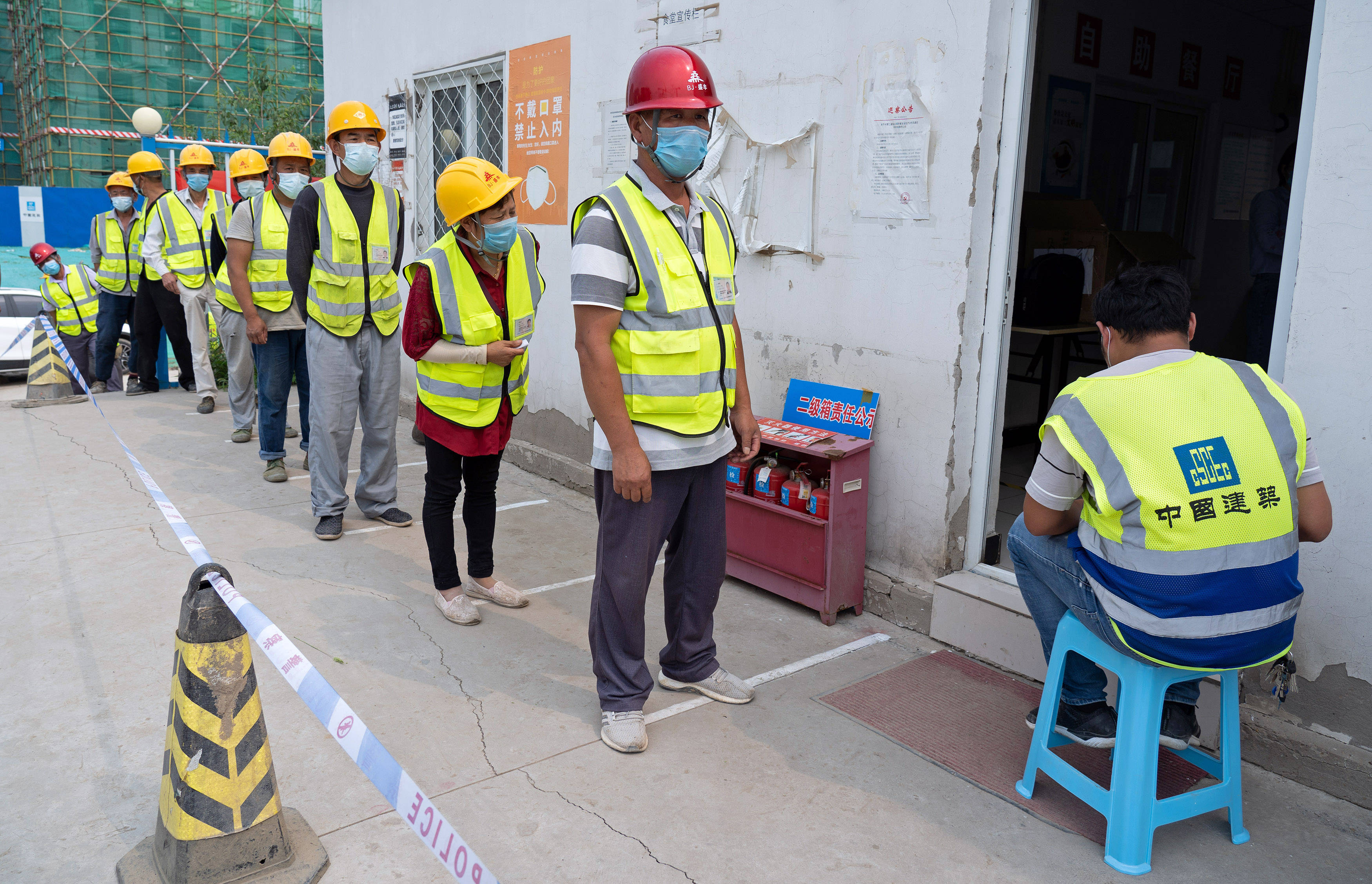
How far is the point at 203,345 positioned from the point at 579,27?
4612mm

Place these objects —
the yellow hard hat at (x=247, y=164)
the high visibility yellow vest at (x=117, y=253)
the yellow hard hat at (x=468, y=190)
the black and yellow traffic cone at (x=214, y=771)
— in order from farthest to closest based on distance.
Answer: the high visibility yellow vest at (x=117, y=253) → the yellow hard hat at (x=247, y=164) → the yellow hard hat at (x=468, y=190) → the black and yellow traffic cone at (x=214, y=771)

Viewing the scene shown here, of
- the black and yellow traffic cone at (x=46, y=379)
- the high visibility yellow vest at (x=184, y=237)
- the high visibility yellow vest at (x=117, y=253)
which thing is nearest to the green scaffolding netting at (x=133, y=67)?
the high visibility yellow vest at (x=117, y=253)

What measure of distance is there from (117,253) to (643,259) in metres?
7.35

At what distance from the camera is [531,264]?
3.88 meters

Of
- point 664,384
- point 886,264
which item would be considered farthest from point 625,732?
point 886,264

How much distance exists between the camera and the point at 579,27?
568cm

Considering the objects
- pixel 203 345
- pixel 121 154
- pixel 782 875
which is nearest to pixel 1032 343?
pixel 782 875

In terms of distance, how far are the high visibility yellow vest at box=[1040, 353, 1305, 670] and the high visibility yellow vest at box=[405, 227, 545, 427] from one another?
86.6 inches

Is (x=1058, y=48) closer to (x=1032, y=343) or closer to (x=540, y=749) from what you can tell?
(x=1032, y=343)

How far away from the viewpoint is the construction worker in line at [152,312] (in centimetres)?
804

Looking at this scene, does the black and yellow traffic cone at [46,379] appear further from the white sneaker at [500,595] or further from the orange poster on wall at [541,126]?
the white sneaker at [500,595]

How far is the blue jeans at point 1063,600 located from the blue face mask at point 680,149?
1.42 meters

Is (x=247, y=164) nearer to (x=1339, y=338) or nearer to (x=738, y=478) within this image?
(x=738, y=478)

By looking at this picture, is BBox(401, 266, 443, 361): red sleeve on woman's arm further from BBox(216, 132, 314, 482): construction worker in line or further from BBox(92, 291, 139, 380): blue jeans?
BBox(92, 291, 139, 380): blue jeans
